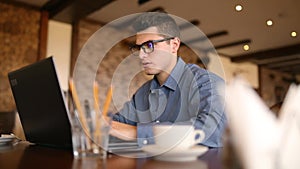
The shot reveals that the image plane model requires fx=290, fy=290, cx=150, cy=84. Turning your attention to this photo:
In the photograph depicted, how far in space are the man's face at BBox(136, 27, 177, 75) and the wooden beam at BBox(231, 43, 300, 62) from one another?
663 centimetres

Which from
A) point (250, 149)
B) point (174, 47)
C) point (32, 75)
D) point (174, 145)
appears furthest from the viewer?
point (174, 47)

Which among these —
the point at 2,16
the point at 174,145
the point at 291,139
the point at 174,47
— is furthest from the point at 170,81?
the point at 2,16

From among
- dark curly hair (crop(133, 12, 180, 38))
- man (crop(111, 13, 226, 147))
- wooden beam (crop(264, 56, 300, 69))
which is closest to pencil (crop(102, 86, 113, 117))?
man (crop(111, 13, 226, 147))

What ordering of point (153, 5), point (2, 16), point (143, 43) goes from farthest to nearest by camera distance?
point (153, 5) → point (2, 16) → point (143, 43)

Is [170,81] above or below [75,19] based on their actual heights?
below

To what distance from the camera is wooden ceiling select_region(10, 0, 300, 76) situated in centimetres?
492

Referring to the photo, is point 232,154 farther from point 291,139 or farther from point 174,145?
point 174,145

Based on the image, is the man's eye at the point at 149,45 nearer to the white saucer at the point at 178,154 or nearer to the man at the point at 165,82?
the man at the point at 165,82

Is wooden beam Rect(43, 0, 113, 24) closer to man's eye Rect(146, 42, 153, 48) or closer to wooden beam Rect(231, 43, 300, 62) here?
man's eye Rect(146, 42, 153, 48)

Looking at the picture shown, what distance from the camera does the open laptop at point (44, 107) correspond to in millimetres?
940

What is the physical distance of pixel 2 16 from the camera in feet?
15.5

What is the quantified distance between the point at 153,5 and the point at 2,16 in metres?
2.52

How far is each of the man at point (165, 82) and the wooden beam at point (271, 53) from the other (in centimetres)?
659

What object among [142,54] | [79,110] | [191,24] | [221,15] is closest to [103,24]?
[191,24]
